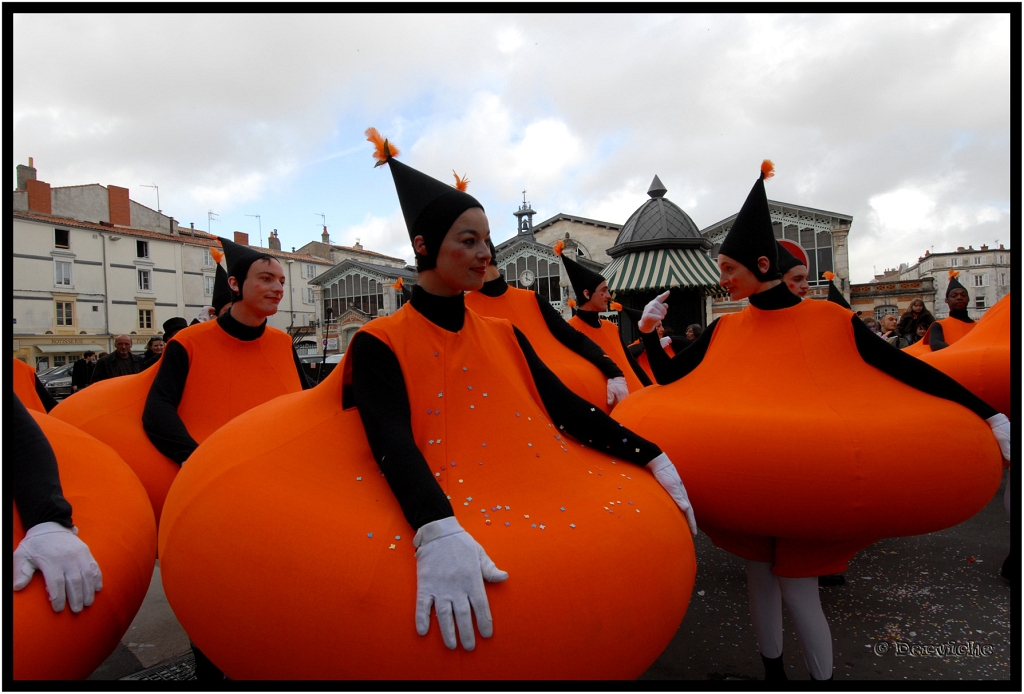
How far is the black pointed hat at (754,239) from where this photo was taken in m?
2.87

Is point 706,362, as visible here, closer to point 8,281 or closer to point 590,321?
point 590,321

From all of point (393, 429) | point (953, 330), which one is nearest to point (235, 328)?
point (393, 429)

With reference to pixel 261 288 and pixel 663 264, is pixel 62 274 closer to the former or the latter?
pixel 663 264

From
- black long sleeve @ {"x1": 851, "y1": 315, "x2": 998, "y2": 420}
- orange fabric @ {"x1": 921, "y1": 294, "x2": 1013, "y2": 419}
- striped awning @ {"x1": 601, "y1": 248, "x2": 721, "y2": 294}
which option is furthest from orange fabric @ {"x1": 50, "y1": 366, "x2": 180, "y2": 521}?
striped awning @ {"x1": 601, "y1": 248, "x2": 721, "y2": 294}

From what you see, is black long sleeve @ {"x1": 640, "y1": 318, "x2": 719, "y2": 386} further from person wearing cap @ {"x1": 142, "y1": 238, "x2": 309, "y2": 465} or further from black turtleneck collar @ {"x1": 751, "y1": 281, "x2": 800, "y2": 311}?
person wearing cap @ {"x1": 142, "y1": 238, "x2": 309, "y2": 465}

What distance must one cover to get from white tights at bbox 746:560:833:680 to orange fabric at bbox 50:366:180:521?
2.71 meters

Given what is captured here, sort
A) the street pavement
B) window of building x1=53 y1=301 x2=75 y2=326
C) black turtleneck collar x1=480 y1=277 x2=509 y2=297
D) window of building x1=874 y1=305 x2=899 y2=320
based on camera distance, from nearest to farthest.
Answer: the street pavement < black turtleneck collar x1=480 y1=277 x2=509 y2=297 < window of building x1=874 y1=305 x2=899 y2=320 < window of building x1=53 y1=301 x2=75 y2=326

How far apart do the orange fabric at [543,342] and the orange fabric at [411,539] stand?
5.77 ft

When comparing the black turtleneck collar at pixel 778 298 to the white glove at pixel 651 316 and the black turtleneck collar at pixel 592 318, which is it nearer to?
the white glove at pixel 651 316

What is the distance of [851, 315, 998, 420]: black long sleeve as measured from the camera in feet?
8.35

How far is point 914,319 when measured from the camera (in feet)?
28.8

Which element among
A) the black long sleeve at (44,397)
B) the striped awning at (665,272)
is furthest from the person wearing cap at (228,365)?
the striped awning at (665,272)

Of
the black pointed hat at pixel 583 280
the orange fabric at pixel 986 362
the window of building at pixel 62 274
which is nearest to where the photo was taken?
the orange fabric at pixel 986 362

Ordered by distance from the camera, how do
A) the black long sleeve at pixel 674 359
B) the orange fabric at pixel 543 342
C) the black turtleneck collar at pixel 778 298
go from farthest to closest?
1. the orange fabric at pixel 543 342
2. the black long sleeve at pixel 674 359
3. the black turtleneck collar at pixel 778 298
